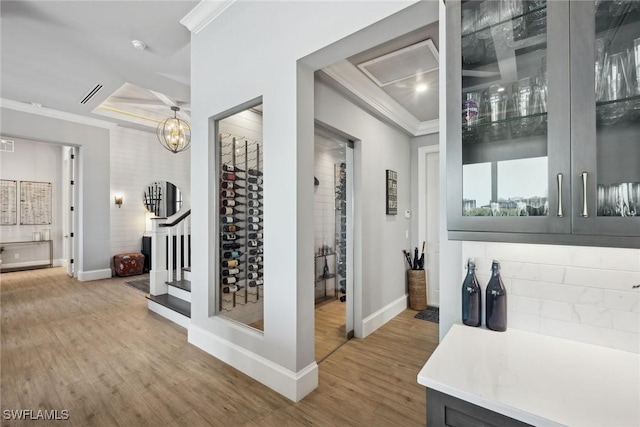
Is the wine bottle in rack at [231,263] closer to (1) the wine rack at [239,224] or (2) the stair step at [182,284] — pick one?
(1) the wine rack at [239,224]

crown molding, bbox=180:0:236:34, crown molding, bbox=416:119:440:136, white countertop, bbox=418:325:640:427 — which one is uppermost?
crown molding, bbox=180:0:236:34

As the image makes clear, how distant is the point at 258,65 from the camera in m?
2.29

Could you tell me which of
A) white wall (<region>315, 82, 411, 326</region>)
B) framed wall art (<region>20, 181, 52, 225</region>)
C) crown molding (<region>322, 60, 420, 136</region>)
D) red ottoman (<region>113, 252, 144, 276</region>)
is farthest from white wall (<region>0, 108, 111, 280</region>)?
crown molding (<region>322, 60, 420, 136</region>)

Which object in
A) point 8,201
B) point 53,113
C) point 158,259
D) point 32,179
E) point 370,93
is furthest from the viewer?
point 32,179

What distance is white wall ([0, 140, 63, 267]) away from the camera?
21.5 ft

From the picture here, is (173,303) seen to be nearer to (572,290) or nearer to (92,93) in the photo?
(92,93)

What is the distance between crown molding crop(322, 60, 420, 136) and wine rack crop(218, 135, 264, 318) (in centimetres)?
106

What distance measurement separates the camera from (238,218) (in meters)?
2.95

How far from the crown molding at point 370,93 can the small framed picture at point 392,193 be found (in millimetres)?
689

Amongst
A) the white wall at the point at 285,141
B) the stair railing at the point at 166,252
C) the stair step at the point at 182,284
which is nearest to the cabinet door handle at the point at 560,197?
the white wall at the point at 285,141

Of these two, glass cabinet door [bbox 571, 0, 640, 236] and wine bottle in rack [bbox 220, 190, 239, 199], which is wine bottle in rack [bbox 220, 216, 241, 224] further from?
glass cabinet door [bbox 571, 0, 640, 236]

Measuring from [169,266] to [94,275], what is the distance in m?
2.83

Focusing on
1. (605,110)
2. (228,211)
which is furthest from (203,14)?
(605,110)

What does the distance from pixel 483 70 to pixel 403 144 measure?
10.2ft
